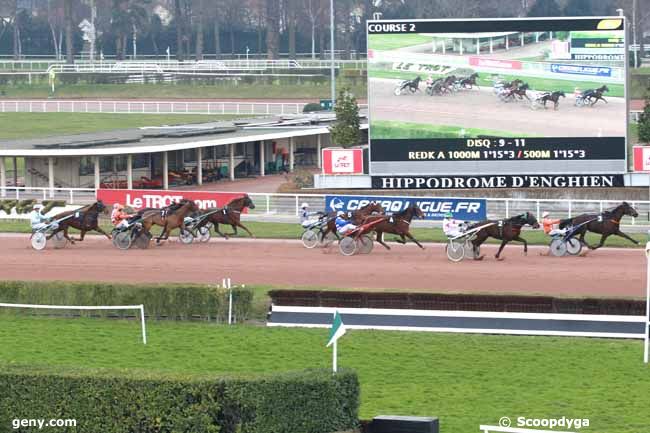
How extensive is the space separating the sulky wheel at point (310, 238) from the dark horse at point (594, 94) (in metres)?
8.79

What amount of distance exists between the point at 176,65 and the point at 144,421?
6696 centimetres

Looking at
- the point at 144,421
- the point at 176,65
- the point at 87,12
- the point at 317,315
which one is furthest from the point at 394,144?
the point at 87,12

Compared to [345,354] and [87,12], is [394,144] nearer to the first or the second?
[345,354]

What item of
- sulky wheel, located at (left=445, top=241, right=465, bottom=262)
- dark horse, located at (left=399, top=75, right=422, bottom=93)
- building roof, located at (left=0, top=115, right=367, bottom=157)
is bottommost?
sulky wheel, located at (left=445, top=241, right=465, bottom=262)

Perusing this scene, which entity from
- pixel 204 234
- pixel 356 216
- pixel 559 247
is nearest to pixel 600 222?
pixel 559 247

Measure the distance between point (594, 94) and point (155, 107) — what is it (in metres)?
Result: 34.4

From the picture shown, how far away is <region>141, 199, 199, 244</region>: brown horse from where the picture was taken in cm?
2597

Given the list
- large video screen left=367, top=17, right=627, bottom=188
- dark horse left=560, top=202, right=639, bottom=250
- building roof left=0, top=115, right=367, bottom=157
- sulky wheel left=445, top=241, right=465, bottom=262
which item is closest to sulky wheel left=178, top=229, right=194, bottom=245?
sulky wheel left=445, top=241, right=465, bottom=262

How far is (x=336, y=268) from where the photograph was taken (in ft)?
76.5

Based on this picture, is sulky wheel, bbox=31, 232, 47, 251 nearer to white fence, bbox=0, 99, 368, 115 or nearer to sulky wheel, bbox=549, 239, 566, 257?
sulky wheel, bbox=549, 239, 566, 257

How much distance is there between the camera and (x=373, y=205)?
25.4m

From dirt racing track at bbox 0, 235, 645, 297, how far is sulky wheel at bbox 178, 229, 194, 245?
0.59 ft

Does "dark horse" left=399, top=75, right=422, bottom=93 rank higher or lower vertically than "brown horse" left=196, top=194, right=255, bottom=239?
higher

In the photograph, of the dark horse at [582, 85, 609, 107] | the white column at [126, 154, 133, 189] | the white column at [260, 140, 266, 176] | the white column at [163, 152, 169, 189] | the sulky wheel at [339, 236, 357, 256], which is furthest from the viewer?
the white column at [260, 140, 266, 176]
